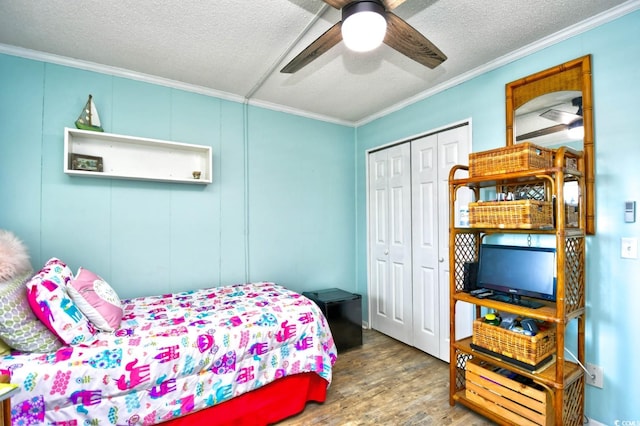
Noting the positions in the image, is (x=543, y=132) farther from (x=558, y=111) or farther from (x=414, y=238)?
(x=414, y=238)

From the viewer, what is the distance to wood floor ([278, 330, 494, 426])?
2.04 metres

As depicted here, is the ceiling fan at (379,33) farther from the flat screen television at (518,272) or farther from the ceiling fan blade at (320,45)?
the flat screen television at (518,272)

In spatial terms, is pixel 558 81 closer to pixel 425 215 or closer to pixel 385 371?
pixel 425 215

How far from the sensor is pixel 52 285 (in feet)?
5.31

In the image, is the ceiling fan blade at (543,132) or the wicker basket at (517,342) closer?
the wicker basket at (517,342)

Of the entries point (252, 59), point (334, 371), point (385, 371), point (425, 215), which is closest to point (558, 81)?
point (425, 215)

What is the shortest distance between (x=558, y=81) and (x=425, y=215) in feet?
4.69

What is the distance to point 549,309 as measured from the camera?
5.86 feet

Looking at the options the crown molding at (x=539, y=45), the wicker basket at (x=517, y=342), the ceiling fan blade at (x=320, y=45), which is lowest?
the wicker basket at (x=517, y=342)

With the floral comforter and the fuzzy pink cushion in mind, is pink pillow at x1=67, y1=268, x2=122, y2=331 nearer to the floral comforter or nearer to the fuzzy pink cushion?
the floral comforter

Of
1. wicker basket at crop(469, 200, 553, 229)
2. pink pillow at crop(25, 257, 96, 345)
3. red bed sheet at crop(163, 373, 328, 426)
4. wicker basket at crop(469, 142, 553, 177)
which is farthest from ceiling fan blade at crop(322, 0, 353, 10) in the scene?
red bed sheet at crop(163, 373, 328, 426)

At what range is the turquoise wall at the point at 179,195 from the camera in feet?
7.45

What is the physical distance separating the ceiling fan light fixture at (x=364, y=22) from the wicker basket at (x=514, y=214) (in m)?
1.22

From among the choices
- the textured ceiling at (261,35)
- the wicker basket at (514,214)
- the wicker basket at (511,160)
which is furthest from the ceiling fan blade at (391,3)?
the wicker basket at (514,214)
